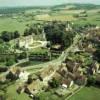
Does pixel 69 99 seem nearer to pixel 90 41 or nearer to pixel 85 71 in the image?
pixel 85 71

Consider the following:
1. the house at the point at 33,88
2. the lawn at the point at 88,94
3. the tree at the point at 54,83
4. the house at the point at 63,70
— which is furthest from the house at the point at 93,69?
the house at the point at 33,88

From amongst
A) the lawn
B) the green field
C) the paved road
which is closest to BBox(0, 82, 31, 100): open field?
the lawn

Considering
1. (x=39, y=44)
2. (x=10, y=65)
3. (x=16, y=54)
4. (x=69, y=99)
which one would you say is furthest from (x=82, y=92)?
(x=39, y=44)

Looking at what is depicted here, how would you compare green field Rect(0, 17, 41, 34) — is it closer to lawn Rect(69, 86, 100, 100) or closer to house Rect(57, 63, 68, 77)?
house Rect(57, 63, 68, 77)

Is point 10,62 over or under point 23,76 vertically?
under

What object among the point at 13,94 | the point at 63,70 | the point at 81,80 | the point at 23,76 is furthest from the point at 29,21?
the point at 13,94

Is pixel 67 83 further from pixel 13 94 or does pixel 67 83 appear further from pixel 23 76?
pixel 13 94

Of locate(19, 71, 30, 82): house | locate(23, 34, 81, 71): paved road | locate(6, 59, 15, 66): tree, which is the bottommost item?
locate(23, 34, 81, 71): paved road

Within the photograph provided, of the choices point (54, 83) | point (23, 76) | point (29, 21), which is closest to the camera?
point (54, 83)
